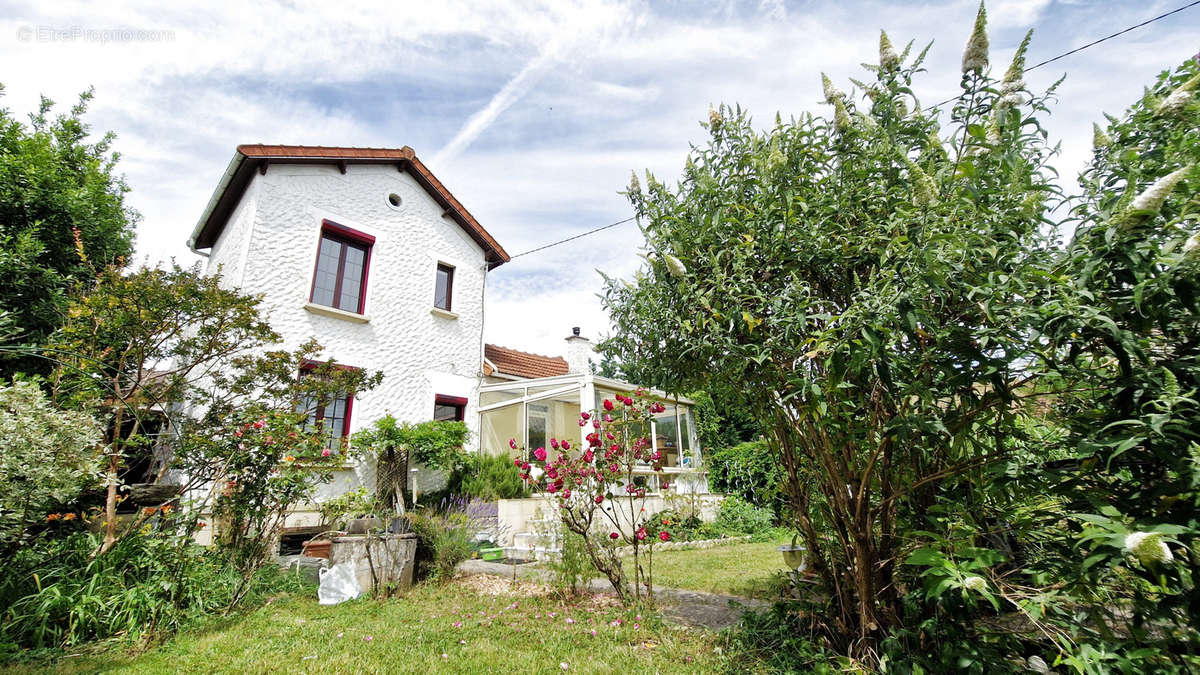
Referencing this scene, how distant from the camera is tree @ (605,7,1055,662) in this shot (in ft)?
6.51

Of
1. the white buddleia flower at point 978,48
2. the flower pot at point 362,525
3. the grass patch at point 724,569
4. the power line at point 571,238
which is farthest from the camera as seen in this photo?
the power line at point 571,238

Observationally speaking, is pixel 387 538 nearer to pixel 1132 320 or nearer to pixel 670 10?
pixel 1132 320

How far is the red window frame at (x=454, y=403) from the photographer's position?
10.3m

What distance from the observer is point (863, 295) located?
2.13m

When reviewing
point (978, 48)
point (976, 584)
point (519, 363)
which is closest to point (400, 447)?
point (519, 363)

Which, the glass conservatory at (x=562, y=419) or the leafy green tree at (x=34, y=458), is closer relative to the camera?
the leafy green tree at (x=34, y=458)

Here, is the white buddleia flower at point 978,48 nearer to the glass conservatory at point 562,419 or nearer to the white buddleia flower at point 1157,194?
the white buddleia flower at point 1157,194

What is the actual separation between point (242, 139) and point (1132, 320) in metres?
11.0

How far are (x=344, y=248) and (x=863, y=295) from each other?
32.4 feet

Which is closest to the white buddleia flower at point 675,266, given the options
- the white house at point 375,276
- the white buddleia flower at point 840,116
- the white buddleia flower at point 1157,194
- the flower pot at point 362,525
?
the white buddleia flower at point 840,116

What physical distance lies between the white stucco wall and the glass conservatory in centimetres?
93

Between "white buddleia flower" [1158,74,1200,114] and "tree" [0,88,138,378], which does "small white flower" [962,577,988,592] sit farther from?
"tree" [0,88,138,378]

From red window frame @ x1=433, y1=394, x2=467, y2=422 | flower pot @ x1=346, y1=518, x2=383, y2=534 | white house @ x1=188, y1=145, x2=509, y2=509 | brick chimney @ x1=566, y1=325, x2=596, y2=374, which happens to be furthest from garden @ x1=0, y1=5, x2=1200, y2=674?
brick chimney @ x1=566, y1=325, x2=596, y2=374

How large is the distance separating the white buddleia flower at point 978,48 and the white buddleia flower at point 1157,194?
895mm
